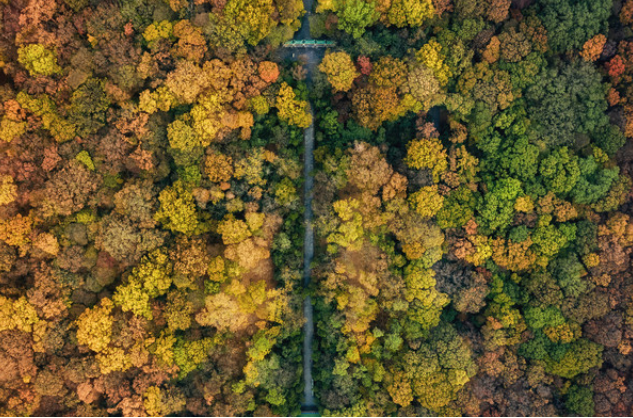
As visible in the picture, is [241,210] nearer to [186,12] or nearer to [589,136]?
[186,12]

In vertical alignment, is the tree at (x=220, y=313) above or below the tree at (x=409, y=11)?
below

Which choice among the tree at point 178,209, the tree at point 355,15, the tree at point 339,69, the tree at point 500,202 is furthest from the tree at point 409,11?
the tree at point 178,209

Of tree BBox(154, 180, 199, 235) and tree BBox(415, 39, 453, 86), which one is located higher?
tree BBox(415, 39, 453, 86)

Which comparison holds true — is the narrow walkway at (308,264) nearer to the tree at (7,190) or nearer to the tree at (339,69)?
the tree at (339,69)

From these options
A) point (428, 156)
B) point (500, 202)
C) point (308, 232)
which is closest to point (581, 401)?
point (500, 202)

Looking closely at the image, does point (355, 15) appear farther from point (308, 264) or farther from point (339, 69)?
point (308, 264)

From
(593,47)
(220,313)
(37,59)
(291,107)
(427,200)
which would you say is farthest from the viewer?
(427,200)

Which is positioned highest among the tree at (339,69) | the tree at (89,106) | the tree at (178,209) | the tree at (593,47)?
the tree at (593,47)

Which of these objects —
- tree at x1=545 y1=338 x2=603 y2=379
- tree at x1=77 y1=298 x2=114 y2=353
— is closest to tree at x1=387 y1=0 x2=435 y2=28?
tree at x1=545 y1=338 x2=603 y2=379

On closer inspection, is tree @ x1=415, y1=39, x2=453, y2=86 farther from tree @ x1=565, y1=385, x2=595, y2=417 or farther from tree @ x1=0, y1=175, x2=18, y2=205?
tree @ x1=0, y1=175, x2=18, y2=205
